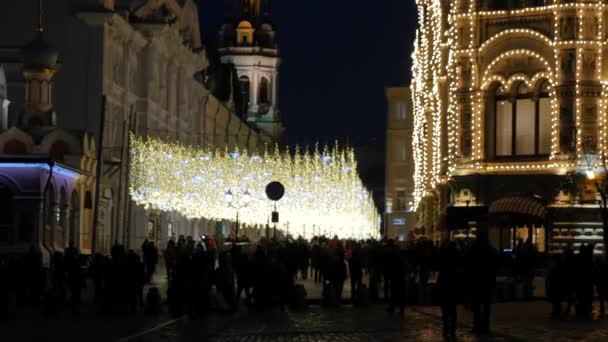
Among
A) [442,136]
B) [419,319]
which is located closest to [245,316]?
[419,319]

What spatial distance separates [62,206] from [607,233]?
72.5 ft

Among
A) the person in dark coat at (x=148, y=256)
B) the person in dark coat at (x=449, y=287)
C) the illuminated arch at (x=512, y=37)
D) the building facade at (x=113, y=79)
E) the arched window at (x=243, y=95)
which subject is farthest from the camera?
the arched window at (x=243, y=95)

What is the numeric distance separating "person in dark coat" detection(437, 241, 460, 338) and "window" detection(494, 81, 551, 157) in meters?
28.8

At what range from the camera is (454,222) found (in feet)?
151

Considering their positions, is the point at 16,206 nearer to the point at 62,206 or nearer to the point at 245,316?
the point at 62,206

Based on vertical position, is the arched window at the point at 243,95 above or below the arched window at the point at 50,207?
above

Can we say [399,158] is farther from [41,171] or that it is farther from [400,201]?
[41,171]

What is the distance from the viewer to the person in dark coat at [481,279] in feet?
76.5

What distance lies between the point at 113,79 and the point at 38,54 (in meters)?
6.27

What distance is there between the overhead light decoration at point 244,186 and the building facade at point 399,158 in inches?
644

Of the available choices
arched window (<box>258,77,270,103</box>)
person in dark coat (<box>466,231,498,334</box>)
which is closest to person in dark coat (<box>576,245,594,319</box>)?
person in dark coat (<box>466,231,498,334</box>)

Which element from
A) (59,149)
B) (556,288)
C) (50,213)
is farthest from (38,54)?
(556,288)

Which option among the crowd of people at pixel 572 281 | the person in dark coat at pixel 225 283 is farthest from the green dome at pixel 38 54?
the crowd of people at pixel 572 281

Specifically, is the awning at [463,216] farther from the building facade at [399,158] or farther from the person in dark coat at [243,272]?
the building facade at [399,158]
